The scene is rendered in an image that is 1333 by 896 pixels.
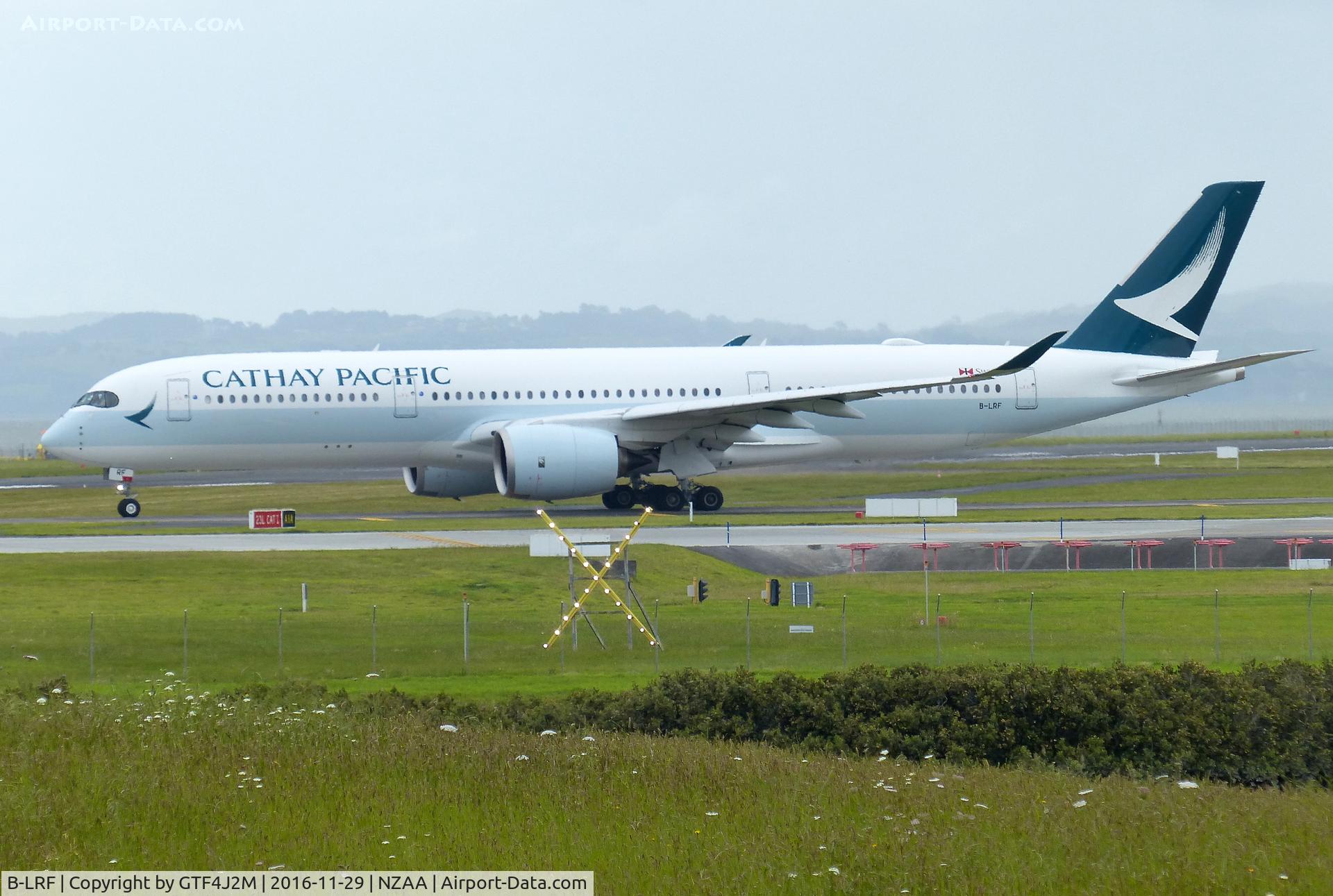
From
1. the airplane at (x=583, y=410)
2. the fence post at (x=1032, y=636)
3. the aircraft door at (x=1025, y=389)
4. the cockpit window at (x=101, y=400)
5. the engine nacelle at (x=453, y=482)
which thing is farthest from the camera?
the aircraft door at (x=1025, y=389)

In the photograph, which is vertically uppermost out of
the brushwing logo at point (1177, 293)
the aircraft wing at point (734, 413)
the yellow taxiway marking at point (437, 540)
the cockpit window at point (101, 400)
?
the brushwing logo at point (1177, 293)

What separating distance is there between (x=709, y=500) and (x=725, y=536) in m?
6.67

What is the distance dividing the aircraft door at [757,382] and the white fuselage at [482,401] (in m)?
0.05

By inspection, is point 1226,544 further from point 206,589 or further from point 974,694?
point 206,589

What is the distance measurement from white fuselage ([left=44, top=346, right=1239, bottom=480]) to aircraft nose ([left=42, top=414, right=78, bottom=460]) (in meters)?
0.05

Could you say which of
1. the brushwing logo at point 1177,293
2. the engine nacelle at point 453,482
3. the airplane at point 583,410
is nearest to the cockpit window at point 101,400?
the airplane at point 583,410

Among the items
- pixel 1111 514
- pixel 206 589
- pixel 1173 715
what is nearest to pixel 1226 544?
pixel 1111 514

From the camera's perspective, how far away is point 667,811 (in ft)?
48.0

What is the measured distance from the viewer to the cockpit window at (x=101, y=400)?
43625mm

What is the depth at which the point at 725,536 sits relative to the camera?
38.5m

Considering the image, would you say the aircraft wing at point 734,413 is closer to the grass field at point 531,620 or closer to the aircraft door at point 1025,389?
the aircraft door at point 1025,389

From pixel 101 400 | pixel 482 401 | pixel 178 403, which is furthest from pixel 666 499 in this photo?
pixel 101 400

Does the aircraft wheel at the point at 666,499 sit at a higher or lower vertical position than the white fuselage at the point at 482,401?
lower

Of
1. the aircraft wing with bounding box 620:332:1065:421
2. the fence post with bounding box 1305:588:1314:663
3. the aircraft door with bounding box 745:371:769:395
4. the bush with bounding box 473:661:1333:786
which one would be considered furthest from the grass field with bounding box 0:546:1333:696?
the aircraft door with bounding box 745:371:769:395
